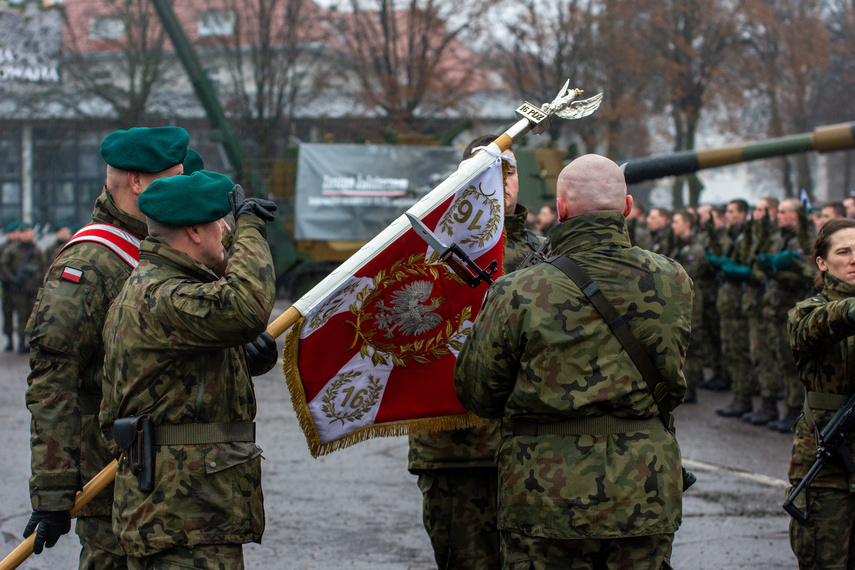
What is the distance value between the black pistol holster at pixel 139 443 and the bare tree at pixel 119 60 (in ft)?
78.1

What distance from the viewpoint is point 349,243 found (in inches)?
621

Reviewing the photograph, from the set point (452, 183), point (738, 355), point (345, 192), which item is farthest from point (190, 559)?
point (345, 192)

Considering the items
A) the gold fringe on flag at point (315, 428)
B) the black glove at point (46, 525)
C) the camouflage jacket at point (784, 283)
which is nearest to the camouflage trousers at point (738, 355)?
the camouflage jacket at point (784, 283)

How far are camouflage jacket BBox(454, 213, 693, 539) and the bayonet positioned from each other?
0.49 m

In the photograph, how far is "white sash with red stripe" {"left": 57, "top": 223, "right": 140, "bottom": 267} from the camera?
3588 mm

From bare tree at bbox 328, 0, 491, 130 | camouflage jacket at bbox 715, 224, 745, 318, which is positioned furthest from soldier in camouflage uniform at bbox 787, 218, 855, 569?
bare tree at bbox 328, 0, 491, 130

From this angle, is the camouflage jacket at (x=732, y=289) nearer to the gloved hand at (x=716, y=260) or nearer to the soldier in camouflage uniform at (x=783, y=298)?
the gloved hand at (x=716, y=260)

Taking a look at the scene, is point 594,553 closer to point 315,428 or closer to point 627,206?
point 627,206

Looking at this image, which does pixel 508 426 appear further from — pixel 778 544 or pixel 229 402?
pixel 778 544

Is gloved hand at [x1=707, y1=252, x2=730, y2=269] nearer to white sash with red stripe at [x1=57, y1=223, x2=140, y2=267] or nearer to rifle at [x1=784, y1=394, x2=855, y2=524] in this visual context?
rifle at [x1=784, y1=394, x2=855, y2=524]

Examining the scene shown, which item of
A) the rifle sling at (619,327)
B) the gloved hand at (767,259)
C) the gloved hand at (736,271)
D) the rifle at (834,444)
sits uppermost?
the rifle sling at (619,327)

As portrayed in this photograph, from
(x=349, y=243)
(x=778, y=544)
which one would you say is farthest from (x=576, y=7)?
(x=778, y=544)

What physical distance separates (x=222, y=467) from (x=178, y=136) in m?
1.36

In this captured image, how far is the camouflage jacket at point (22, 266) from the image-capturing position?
49.1ft
